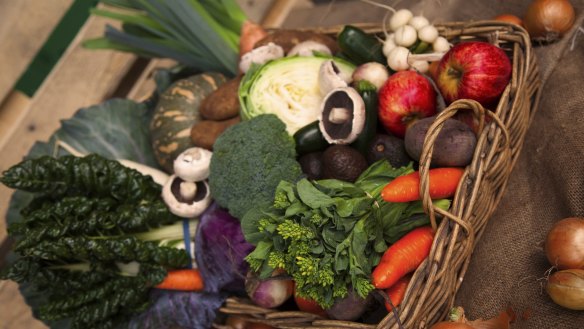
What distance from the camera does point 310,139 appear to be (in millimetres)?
1458

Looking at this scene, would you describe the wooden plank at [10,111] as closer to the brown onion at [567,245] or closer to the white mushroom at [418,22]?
the white mushroom at [418,22]

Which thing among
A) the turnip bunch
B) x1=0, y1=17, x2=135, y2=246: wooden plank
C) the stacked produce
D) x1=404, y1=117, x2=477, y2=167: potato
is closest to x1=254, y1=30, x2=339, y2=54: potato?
the stacked produce

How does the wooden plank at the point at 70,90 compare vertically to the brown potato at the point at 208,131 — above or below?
below

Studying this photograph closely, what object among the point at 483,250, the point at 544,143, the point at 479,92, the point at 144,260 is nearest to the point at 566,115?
the point at 544,143

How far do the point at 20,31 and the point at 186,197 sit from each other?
1.18m

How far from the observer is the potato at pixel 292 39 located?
171 cm

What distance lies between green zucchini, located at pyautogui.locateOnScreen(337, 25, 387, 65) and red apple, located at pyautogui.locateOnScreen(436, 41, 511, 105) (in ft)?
0.95

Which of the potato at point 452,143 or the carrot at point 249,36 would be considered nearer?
the potato at point 452,143

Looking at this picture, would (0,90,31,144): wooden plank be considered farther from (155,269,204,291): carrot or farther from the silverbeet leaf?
(155,269,204,291): carrot

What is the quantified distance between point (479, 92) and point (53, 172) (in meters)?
1.26

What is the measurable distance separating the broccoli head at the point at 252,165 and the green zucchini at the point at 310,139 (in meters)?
0.03

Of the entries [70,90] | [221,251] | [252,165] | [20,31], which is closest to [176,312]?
[221,251]

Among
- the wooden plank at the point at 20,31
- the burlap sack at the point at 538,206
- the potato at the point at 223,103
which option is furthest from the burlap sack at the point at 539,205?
the wooden plank at the point at 20,31

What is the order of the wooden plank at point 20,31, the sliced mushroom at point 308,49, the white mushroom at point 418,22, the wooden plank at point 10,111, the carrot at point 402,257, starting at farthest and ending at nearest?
1. the wooden plank at point 10,111
2. the wooden plank at point 20,31
3. the sliced mushroom at point 308,49
4. the white mushroom at point 418,22
5. the carrot at point 402,257
